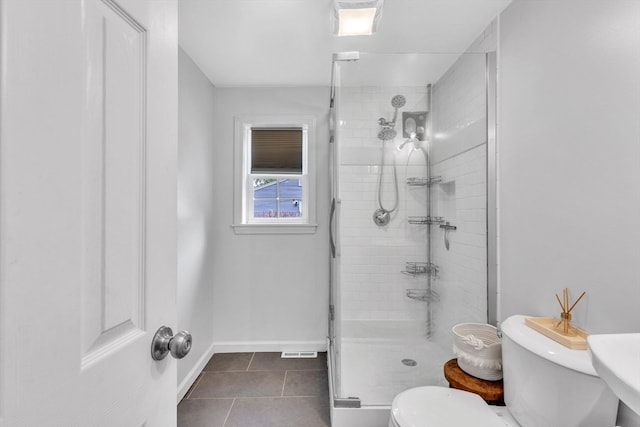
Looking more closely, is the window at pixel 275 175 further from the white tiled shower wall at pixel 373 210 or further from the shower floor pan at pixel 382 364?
the shower floor pan at pixel 382 364

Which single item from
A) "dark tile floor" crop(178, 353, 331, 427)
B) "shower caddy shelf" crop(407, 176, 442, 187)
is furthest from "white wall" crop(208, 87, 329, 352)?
"shower caddy shelf" crop(407, 176, 442, 187)

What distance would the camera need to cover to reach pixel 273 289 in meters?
2.72

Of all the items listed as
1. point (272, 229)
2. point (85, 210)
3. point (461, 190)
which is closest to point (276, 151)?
point (272, 229)

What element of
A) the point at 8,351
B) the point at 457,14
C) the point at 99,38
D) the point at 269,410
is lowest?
the point at 269,410

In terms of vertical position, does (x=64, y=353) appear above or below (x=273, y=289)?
above

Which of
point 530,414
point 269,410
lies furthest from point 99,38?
point 269,410

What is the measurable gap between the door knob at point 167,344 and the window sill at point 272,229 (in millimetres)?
2068

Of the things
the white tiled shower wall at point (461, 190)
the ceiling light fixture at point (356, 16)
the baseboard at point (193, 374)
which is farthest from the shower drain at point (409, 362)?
the ceiling light fixture at point (356, 16)

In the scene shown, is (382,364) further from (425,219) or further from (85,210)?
(85,210)

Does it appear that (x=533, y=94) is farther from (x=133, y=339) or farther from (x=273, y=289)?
(x=273, y=289)

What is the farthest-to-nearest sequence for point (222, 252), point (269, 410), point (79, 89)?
point (222, 252)
point (269, 410)
point (79, 89)

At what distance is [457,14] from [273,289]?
2482mm

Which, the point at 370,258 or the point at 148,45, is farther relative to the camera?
the point at 370,258

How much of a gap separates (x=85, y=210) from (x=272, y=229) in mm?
2278
